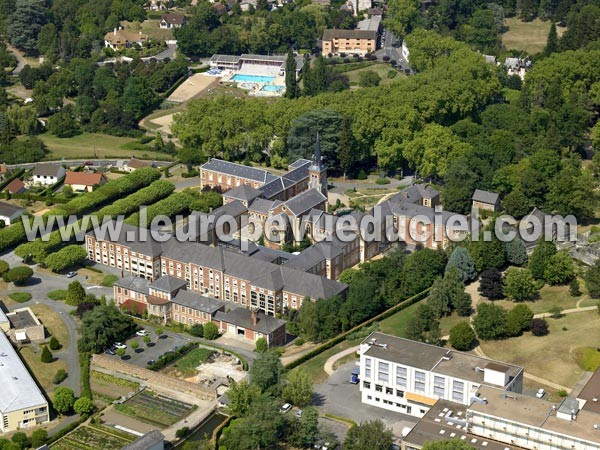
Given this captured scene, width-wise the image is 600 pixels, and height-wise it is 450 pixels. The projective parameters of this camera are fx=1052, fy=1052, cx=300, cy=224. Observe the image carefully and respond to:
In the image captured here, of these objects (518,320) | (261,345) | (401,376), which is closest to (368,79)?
(518,320)

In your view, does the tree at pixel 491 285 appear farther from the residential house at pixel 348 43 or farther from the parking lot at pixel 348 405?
the residential house at pixel 348 43

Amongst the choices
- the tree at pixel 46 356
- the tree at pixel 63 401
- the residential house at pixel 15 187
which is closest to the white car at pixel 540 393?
the tree at pixel 63 401

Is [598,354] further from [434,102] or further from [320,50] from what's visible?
[320,50]

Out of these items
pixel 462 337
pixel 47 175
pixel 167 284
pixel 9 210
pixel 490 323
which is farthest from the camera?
pixel 47 175

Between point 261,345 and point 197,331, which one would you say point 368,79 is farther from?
point 261,345

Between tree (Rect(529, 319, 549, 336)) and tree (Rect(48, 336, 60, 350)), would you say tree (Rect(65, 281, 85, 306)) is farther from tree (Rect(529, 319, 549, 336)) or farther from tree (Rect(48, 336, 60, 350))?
tree (Rect(529, 319, 549, 336))

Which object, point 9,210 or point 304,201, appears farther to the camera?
point 9,210

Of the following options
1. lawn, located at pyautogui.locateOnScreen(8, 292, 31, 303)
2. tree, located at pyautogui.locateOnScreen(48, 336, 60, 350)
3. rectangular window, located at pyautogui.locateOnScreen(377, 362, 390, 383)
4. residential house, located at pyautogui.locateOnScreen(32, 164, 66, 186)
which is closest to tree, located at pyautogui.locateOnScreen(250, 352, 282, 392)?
rectangular window, located at pyautogui.locateOnScreen(377, 362, 390, 383)

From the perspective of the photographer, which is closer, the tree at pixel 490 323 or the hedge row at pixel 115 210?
the tree at pixel 490 323
